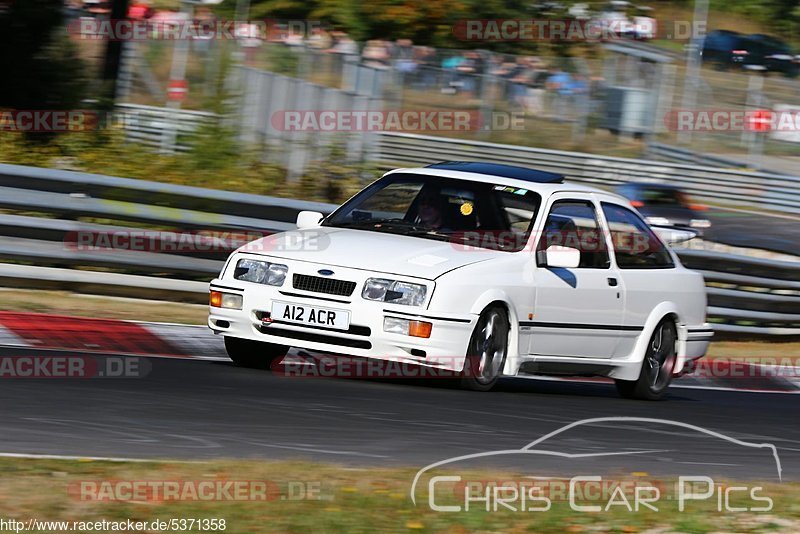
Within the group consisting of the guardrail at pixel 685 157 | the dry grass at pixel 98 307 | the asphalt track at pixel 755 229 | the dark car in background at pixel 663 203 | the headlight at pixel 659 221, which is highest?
the guardrail at pixel 685 157

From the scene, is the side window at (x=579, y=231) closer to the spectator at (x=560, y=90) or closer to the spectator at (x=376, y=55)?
the spectator at (x=376, y=55)

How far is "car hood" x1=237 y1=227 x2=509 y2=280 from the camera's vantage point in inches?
316

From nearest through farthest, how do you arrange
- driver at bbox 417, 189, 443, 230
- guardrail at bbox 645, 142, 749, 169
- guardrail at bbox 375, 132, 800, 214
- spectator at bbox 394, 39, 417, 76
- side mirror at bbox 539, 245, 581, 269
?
side mirror at bbox 539, 245, 581, 269 < driver at bbox 417, 189, 443, 230 < spectator at bbox 394, 39, 417, 76 < guardrail at bbox 375, 132, 800, 214 < guardrail at bbox 645, 142, 749, 169

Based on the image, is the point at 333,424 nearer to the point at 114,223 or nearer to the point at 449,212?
the point at 449,212

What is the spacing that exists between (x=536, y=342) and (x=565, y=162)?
1756 centimetres

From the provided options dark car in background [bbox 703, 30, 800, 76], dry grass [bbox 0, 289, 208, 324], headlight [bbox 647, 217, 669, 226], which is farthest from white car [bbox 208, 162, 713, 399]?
dark car in background [bbox 703, 30, 800, 76]

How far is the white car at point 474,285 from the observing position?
795cm

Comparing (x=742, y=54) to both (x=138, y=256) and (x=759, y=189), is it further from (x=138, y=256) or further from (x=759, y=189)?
(x=138, y=256)

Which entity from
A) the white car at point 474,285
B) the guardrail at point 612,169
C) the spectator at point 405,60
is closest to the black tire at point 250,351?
the white car at point 474,285

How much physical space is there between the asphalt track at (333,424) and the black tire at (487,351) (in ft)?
0.44

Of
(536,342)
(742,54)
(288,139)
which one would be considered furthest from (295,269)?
(742,54)

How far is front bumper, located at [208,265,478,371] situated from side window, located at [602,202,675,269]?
2079 mm

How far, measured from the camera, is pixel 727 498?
5895mm

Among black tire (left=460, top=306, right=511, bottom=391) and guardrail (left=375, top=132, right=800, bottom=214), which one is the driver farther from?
guardrail (left=375, top=132, right=800, bottom=214)
